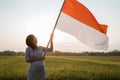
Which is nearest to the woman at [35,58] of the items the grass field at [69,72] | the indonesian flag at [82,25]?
the indonesian flag at [82,25]

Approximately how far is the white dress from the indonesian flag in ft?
2.54

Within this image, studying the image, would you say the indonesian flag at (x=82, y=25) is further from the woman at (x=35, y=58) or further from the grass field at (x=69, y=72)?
the grass field at (x=69, y=72)

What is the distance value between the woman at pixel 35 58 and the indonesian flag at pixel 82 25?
0.72m

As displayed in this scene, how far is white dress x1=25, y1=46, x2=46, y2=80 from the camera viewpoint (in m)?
5.89

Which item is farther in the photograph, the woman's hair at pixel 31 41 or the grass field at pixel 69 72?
the grass field at pixel 69 72

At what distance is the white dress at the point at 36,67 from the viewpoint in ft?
19.3

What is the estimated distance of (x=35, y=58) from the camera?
19.3 ft

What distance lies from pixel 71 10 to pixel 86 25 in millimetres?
465

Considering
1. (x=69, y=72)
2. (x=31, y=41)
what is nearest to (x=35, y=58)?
(x=31, y=41)

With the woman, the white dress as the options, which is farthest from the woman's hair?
the white dress

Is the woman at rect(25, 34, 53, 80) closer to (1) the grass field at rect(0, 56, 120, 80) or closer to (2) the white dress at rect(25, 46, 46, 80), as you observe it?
(2) the white dress at rect(25, 46, 46, 80)

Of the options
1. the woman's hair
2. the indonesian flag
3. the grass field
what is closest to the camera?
the woman's hair

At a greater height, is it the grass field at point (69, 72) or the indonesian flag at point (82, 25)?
the indonesian flag at point (82, 25)

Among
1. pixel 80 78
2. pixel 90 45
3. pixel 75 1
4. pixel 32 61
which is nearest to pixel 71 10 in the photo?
pixel 75 1
